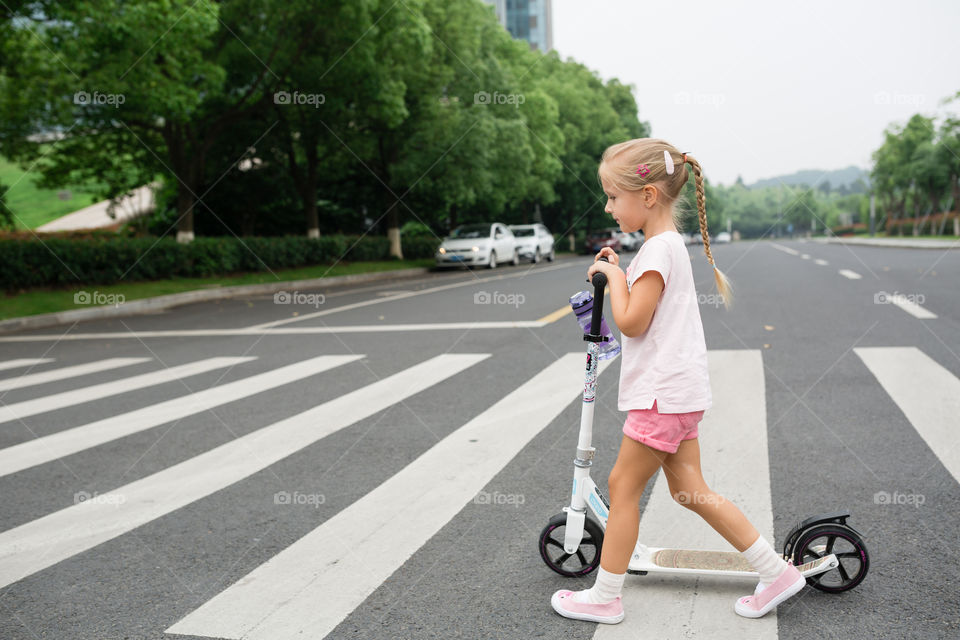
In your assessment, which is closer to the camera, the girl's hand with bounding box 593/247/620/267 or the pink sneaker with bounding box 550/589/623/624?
the girl's hand with bounding box 593/247/620/267

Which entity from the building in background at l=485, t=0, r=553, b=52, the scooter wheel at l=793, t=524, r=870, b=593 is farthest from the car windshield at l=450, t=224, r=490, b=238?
the building in background at l=485, t=0, r=553, b=52

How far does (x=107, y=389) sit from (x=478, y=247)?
19609 mm

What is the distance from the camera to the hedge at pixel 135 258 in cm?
1523

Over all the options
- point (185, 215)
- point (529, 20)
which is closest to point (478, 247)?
point (185, 215)

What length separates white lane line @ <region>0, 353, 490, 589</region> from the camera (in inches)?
140

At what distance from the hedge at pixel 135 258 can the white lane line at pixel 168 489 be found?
453 inches

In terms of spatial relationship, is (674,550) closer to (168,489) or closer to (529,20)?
(168,489)

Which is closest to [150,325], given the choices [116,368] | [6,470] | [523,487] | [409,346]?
[116,368]

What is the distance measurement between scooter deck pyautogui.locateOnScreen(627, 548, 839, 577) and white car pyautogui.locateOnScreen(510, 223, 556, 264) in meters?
27.1

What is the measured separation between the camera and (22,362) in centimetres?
916

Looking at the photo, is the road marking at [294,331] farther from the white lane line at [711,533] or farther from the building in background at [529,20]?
the building in background at [529,20]

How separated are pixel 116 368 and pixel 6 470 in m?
3.79

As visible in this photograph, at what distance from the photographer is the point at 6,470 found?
4.79 metres

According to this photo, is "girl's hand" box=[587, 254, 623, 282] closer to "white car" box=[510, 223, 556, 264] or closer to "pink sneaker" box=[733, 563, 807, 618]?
"pink sneaker" box=[733, 563, 807, 618]
